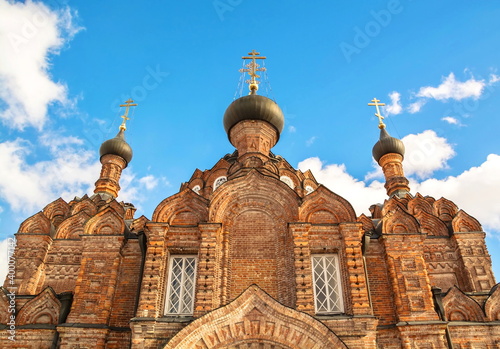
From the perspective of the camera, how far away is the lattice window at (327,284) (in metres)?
7.43

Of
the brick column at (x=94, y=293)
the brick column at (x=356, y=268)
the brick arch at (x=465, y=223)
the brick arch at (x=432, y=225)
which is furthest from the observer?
the brick arch at (x=432, y=225)

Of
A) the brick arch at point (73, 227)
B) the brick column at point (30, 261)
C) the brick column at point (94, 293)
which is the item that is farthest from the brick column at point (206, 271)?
the brick column at point (30, 261)

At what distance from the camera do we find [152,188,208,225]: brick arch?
8.39 m

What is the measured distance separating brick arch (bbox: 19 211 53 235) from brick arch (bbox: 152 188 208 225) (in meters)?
5.59

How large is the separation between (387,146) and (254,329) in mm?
11343

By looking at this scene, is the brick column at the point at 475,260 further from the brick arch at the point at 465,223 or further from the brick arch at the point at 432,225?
the brick arch at the point at 432,225

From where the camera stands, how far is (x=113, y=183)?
15.7 metres

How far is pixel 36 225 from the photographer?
12133 millimetres

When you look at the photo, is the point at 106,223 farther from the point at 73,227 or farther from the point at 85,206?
the point at 85,206

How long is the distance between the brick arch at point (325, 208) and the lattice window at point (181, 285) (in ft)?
7.89

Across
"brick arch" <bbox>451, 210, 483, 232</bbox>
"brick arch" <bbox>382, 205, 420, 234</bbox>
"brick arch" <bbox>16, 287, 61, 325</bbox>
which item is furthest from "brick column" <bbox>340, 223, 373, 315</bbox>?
"brick arch" <bbox>16, 287, 61, 325</bbox>


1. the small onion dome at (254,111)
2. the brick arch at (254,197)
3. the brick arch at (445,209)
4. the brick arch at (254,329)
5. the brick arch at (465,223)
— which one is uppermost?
the small onion dome at (254,111)

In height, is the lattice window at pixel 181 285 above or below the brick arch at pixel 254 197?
below

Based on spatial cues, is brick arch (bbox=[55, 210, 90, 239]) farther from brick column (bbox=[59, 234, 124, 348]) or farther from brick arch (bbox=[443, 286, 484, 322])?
brick arch (bbox=[443, 286, 484, 322])
